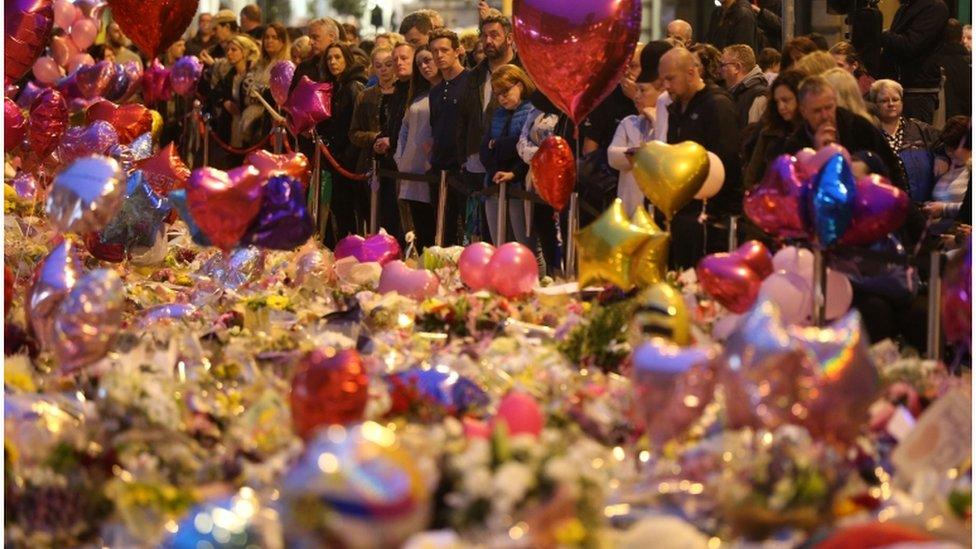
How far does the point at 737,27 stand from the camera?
9.56 m

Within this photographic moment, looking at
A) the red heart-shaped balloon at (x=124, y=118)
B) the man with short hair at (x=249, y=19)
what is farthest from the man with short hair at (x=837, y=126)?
the man with short hair at (x=249, y=19)

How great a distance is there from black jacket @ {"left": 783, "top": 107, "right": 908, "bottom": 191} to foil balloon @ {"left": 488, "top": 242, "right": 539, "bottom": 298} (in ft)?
3.39

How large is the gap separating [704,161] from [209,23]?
9.11 meters

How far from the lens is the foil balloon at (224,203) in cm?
566

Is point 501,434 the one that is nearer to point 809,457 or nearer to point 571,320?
point 809,457

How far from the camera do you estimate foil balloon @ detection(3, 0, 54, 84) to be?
909 centimetres

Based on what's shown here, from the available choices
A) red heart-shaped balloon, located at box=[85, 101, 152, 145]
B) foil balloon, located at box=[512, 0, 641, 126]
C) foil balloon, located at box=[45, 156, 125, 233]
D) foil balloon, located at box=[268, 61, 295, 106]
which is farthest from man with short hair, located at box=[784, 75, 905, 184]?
foil balloon, located at box=[268, 61, 295, 106]

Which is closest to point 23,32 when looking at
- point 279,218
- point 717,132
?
point 279,218

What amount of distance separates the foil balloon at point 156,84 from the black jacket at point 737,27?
4.38m

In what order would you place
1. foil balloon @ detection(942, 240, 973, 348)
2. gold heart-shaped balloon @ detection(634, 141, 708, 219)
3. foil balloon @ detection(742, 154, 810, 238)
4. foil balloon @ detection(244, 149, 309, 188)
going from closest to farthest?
foil balloon @ detection(942, 240, 973, 348) → foil balloon @ detection(742, 154, 810, 238) → gold heart-shaped balloon @ detection(634, 141, 708, 219) → foil balloon @ detection(244, 149, 309, 188)

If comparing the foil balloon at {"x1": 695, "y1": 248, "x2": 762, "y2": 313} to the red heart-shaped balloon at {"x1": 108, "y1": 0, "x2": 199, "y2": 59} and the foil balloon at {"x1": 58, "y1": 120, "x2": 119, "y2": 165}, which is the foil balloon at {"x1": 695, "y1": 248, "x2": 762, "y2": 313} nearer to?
the foil balloon at {"x1": 58, "y1": 120, "x2": 119, "y2": 165}

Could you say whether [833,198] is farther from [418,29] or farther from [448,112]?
[418,29]

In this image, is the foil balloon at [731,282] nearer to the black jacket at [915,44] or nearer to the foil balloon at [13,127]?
the black jacket at [915,44]

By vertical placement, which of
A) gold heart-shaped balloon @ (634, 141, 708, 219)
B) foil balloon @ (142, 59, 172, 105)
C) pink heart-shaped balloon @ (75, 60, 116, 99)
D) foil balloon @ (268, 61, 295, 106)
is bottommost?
foil balloon @ (142, 59, 172, 105)
